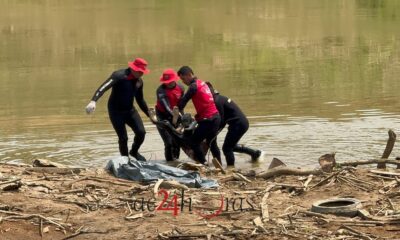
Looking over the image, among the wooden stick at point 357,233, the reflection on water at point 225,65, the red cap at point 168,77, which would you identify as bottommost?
the reflection on water at point 225,65

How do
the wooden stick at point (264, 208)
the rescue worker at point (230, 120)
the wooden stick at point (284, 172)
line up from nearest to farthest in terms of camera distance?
the wooden stick at point (264, 208)
the wooden stick at point (284, 172)
the rescue worker at point (230, 120)

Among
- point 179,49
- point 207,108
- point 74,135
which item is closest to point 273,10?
point 179,49

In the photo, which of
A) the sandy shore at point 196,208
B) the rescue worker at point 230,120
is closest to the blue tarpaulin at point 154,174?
the sandy shore at point 196,208

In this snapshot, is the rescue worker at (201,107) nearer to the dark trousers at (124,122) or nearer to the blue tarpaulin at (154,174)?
the dark trousers at (124,122)

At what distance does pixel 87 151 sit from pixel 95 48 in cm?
1722

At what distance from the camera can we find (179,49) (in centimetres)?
3095

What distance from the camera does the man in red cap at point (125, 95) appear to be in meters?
12.9

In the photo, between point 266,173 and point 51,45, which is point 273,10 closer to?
point 51,45

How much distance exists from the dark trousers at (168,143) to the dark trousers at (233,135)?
2.71ft

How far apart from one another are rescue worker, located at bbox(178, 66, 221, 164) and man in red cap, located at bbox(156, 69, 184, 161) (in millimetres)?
513

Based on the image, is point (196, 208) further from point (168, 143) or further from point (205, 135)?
point (168, 143)

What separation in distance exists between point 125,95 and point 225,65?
13892mm

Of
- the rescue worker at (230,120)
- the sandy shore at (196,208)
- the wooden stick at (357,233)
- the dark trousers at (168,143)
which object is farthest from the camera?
the dark trousers at (168,143)

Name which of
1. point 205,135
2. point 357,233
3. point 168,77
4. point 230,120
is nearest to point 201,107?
point 205,135
